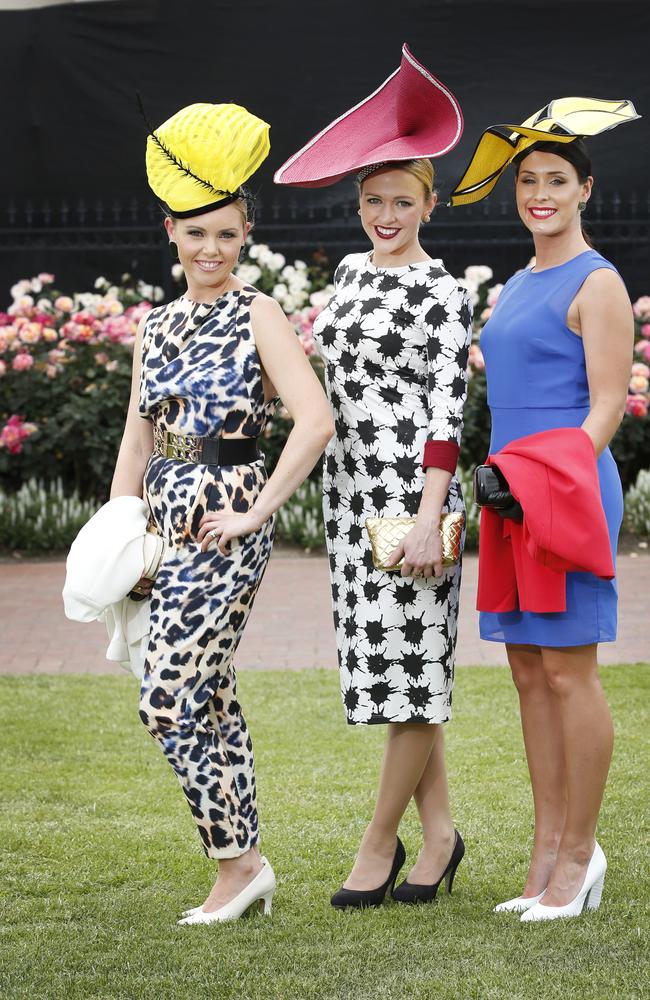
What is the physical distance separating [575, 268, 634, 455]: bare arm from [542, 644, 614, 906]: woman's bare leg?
59 cm

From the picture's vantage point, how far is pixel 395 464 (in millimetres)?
3879

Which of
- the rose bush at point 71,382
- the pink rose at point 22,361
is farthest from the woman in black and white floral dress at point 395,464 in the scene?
the pink rose at point 22,361

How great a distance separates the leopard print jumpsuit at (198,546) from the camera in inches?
145

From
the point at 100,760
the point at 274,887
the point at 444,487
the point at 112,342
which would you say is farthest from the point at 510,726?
the point at 112,342

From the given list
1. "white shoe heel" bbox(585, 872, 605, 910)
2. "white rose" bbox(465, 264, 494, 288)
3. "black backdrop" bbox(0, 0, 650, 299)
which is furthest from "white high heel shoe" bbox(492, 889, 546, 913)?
"black backdrop" bbox(0, 0, 650, 299)

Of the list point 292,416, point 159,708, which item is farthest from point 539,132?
point 159,708

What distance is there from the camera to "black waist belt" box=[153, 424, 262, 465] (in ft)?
12.3

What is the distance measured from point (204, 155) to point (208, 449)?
759 mm

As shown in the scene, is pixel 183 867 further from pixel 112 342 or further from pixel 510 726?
pixel 112 342

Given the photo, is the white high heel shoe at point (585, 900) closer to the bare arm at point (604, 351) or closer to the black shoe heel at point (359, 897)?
the black shoe heel at point (359, 897)

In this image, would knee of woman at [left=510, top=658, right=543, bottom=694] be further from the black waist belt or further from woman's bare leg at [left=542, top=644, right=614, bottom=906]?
the black waist belt

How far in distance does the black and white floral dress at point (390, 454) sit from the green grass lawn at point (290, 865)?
2.11ft

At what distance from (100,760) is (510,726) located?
1.74 meters

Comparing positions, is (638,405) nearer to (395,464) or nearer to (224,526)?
(395,464)
